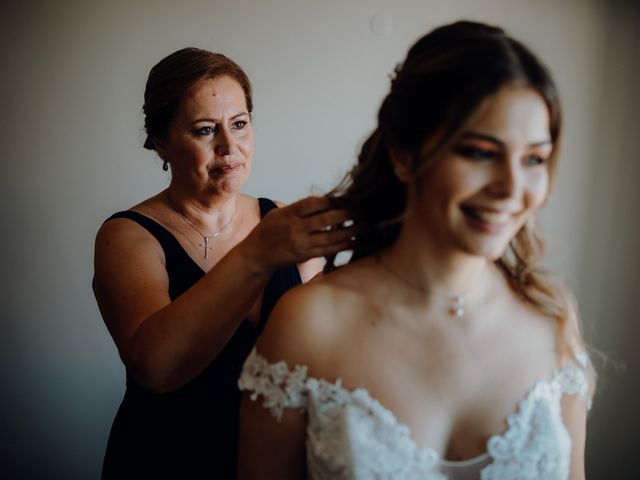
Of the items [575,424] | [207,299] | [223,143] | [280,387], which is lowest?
[575,424]

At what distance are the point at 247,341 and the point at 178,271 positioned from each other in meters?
0.25

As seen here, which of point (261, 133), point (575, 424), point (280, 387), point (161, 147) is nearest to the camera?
point (280, 387)

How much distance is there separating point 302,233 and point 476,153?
328 mm

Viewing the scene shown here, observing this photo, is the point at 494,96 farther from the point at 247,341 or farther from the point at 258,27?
the point at 258,27

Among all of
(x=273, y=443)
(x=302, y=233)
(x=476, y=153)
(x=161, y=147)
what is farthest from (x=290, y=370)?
(x=161, y=147)

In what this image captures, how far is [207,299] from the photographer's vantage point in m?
1.13

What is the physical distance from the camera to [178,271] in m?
1.50

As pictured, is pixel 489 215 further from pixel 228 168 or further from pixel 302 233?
pixel 228 168

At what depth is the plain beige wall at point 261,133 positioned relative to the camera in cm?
209

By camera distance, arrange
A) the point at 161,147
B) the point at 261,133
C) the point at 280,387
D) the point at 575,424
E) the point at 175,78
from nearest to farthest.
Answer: the point at 280,387 < the point at 575,424 < the point at 175,78 < the point at 161,147 < the point at 261,133

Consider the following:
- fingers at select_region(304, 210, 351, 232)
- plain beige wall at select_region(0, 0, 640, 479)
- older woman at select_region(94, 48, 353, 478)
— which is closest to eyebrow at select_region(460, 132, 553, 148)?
fingers at select_region(304, 210, 351, 232)

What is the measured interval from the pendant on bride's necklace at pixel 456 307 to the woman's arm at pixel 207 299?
249mm

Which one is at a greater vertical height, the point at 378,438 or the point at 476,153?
the point at 476,153

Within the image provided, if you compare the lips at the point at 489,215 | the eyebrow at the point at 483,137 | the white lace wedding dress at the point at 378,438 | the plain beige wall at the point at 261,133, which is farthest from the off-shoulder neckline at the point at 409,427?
the plain beige wall at the point at 261,133
